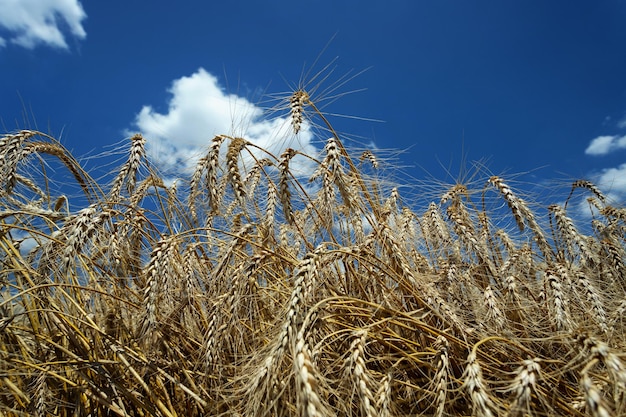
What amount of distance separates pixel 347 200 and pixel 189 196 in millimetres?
1286

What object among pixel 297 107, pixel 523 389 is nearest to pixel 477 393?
pixel 523 389

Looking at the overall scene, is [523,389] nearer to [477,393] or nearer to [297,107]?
[477,393]

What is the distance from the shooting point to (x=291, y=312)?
1567 millimetres

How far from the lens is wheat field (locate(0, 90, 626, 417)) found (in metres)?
1.63

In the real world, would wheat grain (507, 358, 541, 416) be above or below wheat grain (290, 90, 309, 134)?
below

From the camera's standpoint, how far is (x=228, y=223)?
330 centimetres

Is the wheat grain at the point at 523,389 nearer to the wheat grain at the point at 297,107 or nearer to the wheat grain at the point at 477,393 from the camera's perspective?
the wheat grain at the point at 477,393

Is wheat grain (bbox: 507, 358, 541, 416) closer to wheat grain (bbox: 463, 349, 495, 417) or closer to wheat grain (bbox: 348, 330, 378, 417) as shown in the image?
wheat grain (bbox: 463, 349, 495, 417)

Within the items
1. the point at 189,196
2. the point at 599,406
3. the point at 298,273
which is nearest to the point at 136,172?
the point at 189,196

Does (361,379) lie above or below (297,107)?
below

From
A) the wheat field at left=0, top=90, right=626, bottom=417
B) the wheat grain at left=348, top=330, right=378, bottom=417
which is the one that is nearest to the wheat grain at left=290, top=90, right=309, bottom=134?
the wheat field at left=0, top=90, right=626, bottom=417

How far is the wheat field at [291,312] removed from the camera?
1.63 m

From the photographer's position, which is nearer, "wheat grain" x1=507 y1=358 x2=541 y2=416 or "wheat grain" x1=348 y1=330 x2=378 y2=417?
"wheat grain" x1=507 y1=358 x2=541 y2=416

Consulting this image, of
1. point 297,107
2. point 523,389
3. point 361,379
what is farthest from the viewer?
point 297,107
